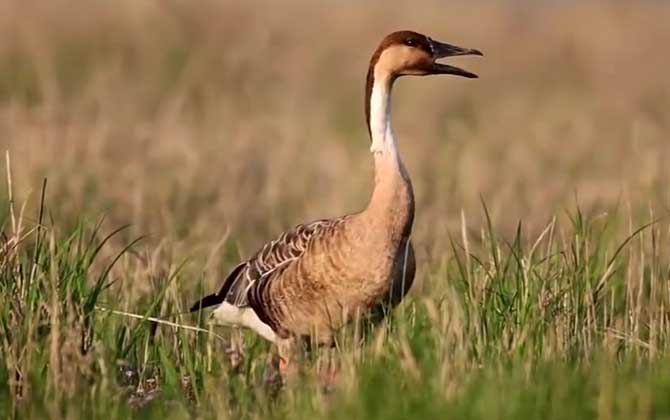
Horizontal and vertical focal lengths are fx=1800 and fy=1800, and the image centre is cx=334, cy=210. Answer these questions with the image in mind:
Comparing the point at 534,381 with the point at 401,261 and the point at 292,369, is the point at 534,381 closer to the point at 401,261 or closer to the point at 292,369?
the point at 292,369

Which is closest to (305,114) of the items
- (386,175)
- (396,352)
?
(386,175)

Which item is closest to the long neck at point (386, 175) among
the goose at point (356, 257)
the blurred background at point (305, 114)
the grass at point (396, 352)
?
A: the goose at point (356, 257)

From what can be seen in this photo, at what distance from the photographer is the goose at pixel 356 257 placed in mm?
7277

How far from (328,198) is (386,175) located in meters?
4.98

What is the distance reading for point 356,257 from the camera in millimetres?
7301

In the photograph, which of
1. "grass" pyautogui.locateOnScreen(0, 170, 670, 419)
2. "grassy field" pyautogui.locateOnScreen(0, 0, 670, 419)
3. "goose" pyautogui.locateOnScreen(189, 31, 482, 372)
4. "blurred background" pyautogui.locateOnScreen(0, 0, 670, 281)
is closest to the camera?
"grass" pyautogui.locateOnScreen(0, 170, 670, 419)

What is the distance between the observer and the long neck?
7316 mm

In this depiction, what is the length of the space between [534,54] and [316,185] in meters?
5.24

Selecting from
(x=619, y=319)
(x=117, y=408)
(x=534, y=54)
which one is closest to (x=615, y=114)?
(x=534, y=54)

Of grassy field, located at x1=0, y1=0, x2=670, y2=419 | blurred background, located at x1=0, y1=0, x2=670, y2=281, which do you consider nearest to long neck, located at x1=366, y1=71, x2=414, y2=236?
grassy field, located at x1=0, y1=0, x2=670, y2=419

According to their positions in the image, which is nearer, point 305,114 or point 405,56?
point 405,56

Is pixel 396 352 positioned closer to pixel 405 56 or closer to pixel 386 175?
pixel 386 175

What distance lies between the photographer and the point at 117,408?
18.9 feet

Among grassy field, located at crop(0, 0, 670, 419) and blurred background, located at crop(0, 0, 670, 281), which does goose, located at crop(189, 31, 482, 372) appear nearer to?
grassy field, located at crop(0, 0, 670, 419)
